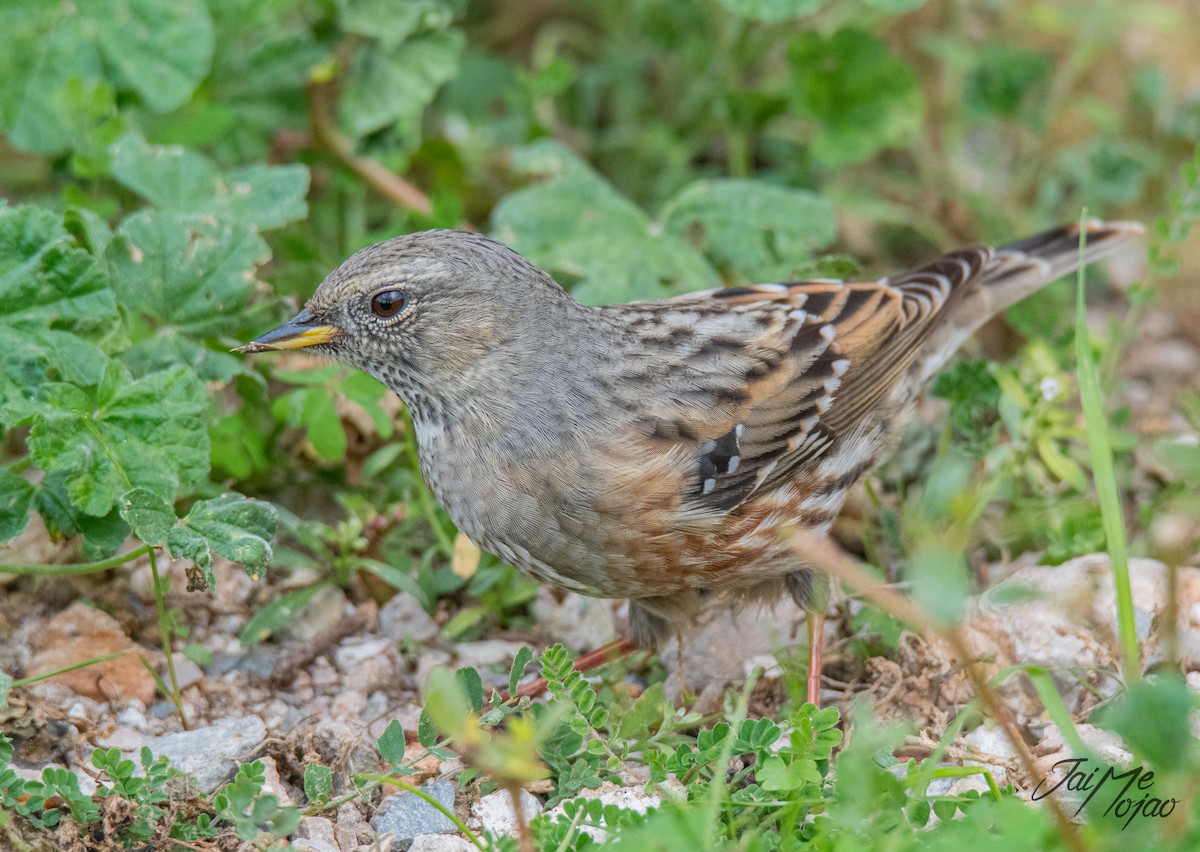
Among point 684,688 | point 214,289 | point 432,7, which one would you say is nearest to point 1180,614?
point 684,688

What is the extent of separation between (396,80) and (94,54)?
113 centimetres

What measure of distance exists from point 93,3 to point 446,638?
2792 millimetres

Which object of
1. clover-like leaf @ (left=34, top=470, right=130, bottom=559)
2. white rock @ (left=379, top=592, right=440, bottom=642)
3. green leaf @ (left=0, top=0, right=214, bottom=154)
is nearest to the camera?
clover-like leaf @ (left=34, top=470, right=130, bottom=559)

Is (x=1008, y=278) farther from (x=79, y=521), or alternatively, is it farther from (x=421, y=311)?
(x=79, y=521)

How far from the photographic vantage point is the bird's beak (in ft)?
12.3

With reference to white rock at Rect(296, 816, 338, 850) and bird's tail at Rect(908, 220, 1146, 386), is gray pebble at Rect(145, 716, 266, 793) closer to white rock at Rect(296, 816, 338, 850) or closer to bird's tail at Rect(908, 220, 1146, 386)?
white rock at Rect(296, 816, 338, 850)

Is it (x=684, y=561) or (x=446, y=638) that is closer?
(x=684, y=561)

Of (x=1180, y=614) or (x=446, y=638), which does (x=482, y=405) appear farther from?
(x=1180, y=614)

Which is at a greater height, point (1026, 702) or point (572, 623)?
point (1026, 702)

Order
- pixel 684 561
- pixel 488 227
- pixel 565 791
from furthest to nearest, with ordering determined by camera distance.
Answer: pixel 488 227
pixel 684 561
pixel 565 791

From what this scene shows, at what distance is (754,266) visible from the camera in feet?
16.3

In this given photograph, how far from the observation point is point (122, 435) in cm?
358

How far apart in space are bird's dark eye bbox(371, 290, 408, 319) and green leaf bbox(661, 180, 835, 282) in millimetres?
1647

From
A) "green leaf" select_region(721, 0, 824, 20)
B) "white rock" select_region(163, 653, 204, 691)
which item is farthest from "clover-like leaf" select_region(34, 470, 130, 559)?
"green leaf" select_region(721, 0, 824, 20)
